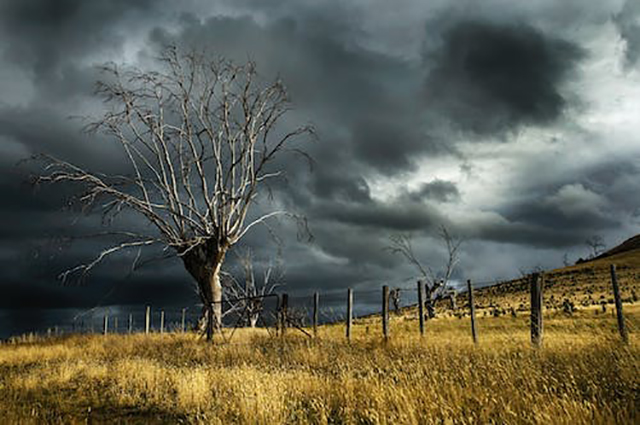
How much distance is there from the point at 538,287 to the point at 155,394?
10058 mm

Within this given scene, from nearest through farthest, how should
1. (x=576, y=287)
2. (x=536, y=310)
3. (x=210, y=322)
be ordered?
1. (x=536, y=310)
2. (x=210, y=322)
3. (x=576, y=287)

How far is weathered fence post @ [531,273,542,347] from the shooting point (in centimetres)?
1316

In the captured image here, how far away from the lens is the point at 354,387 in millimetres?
8477

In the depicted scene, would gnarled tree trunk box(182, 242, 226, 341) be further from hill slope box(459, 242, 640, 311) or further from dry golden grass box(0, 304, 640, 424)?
hill slope box(459, 242, 640, 311)

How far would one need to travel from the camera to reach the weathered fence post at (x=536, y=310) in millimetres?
13164

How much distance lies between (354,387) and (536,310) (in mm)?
7382

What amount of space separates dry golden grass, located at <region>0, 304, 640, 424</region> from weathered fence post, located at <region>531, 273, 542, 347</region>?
64.7 inches

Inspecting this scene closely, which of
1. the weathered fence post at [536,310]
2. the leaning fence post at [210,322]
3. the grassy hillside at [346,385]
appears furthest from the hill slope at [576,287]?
the grassy hillside at [346,385]

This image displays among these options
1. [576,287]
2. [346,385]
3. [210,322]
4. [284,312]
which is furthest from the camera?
[576,287]

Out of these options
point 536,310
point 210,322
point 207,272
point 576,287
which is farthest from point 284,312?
point 576,287

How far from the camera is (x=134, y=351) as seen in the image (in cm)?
1848

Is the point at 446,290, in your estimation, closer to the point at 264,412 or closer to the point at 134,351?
the point at 134,351

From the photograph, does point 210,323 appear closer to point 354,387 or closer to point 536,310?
point 536,310

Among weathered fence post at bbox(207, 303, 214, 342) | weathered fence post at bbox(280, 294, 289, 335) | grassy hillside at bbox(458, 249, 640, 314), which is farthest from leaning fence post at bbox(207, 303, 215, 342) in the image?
grassy hillside at bbox(458, 249, 640, 314)
